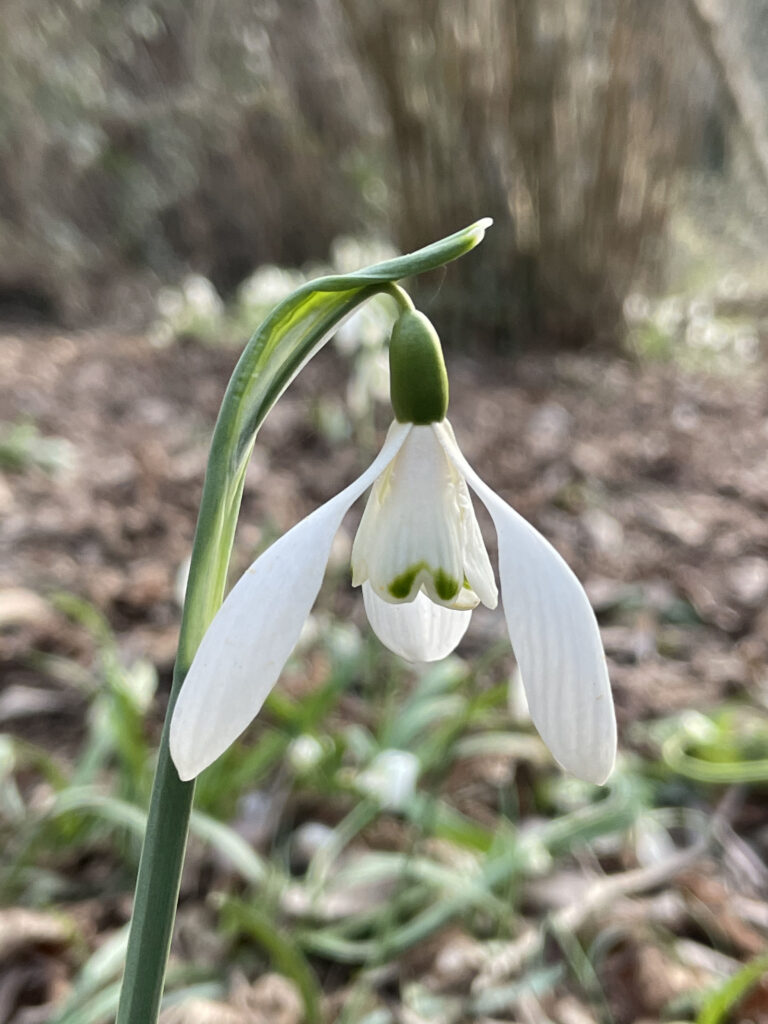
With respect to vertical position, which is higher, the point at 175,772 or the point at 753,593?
the point at 753,593

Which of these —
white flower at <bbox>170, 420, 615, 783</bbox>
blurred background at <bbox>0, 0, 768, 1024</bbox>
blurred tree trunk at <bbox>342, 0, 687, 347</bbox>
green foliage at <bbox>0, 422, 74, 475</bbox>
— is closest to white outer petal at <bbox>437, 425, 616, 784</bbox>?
white flower at <bbox>170, 420, 615, 783</bbox>

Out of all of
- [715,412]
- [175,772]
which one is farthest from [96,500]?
[715,412]

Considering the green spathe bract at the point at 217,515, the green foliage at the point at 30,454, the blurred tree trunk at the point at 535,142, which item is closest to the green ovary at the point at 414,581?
the green spathe bract at the point at 217,515

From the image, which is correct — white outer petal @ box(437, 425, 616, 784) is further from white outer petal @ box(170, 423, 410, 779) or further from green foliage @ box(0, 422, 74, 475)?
green foliage @ box(0, 422, 74, 475)

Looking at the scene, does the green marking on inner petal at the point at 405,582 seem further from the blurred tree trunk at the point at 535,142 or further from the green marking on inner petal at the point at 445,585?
the blurred tree trunk at the point at 535,142

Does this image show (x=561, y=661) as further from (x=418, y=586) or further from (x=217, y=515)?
(x=217, y=515)

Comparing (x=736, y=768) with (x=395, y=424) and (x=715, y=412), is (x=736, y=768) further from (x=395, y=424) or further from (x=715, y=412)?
(x=715, y=412)
